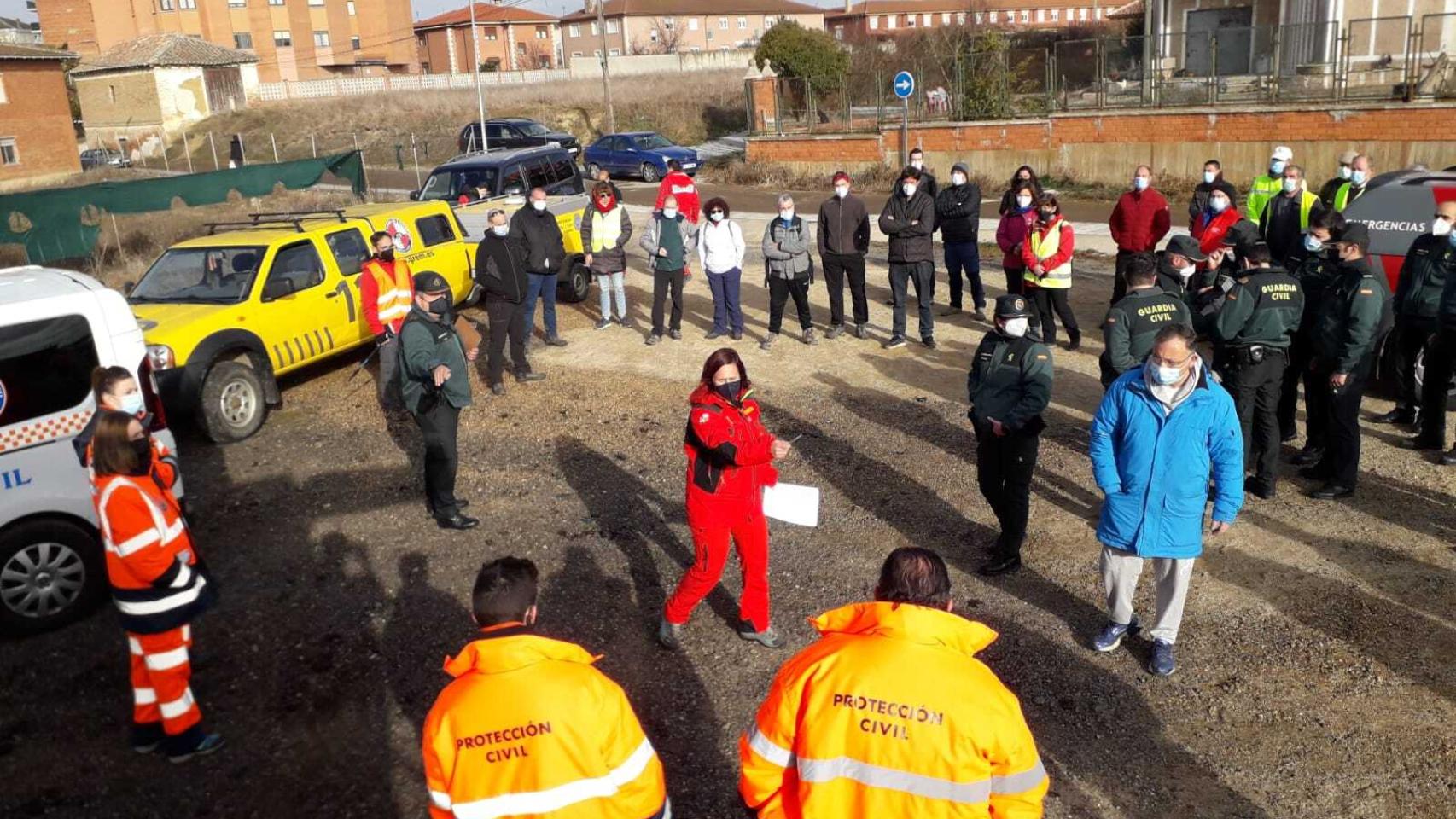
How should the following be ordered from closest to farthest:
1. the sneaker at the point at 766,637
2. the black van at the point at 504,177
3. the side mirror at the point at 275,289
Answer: the sneaker at the point at 766,637 → the side mirror at the point at 275,289 → the black van at the point at 504,177

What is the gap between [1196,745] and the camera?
16.2ft

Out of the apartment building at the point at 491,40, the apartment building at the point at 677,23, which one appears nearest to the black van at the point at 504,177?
the apartment building at the point at 677,23

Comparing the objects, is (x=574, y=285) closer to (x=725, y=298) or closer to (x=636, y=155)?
(x=725, y=298)

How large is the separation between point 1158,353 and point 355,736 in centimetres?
428

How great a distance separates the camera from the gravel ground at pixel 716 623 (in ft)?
16.0

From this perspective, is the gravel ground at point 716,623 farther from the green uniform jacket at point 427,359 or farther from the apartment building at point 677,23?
the apartment building at point 677,23

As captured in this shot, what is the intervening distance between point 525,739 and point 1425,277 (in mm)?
7786

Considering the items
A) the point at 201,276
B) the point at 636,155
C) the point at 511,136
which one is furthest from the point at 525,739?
the point at 511,136

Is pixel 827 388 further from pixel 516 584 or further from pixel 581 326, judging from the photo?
pixel 516 584

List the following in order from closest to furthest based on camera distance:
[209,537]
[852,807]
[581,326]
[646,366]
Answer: [852,807]
[209,537]
[646,366]
[581,326]

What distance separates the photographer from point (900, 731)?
8.85 feet

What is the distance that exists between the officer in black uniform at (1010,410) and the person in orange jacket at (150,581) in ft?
14.3

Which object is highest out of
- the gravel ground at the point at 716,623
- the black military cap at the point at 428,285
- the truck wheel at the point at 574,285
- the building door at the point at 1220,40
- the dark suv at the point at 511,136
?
the building door at the point at 1220,40

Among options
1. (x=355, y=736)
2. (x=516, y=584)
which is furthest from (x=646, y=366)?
(x=516, y=584)
